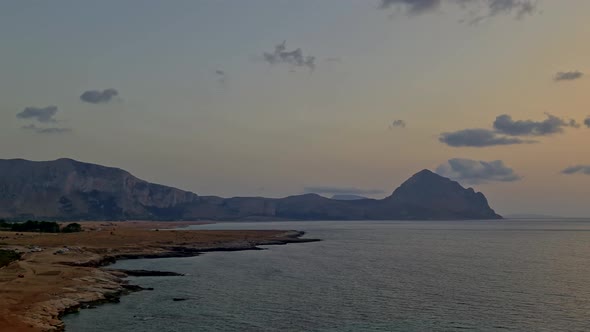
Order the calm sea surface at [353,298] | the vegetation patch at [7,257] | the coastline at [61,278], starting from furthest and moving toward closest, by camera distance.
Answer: the vegetation patch at [7,257] < the calm sea surface at [353,298] < the coastline at [61,278]

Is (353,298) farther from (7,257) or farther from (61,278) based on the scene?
(7,257)

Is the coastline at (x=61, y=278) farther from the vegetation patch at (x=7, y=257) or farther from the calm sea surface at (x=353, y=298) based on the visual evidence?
the calm sea surface at (x=353, y=298)

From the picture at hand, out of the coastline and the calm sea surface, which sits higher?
the coastline

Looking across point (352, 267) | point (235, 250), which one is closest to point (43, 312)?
point (352, 267)

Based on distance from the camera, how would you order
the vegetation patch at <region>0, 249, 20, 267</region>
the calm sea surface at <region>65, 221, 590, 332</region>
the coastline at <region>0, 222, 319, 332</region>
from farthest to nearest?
the vegetation patch at <region>0, 249, 20, 267</region> < the calm sea surface at <region>65, 221, 590, 332</region> < the coastline at <region>0, 222, 319, 332</region>

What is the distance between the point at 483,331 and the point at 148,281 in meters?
47.3

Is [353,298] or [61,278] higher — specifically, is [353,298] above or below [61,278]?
below

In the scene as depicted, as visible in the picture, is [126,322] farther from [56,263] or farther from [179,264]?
[179,264]

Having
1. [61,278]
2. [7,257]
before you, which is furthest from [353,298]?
Answer: [7,257]

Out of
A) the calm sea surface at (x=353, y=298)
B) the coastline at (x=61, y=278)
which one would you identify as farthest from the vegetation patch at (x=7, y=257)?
→ the calm sea surface at (x=353, y=298)

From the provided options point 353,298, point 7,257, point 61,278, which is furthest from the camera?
point 7,257

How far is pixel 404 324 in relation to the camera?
47969 millimetres

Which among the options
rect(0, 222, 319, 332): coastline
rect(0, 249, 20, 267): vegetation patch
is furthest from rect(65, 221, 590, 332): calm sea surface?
rect(0, 249, 20, 267): vegetation patch

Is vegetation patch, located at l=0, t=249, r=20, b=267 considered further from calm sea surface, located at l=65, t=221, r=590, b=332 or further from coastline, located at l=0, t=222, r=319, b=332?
calm sea surface, located at l=65, t=221, r=590, b=332
